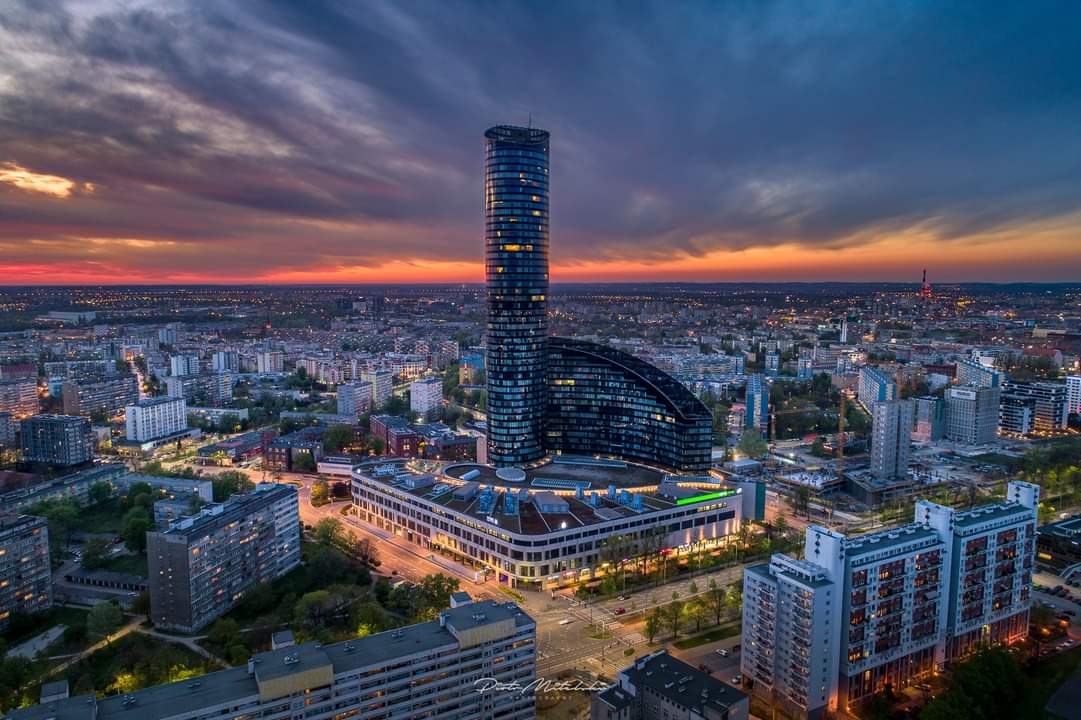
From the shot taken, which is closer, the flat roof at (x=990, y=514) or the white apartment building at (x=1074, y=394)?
the flat roof at (x=990, y=514)

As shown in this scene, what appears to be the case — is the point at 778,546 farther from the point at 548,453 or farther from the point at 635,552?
the point at 548,453

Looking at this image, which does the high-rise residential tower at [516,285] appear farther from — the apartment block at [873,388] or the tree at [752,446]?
the apartment block at [873,388]

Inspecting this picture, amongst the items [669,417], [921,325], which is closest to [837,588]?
[669,417]

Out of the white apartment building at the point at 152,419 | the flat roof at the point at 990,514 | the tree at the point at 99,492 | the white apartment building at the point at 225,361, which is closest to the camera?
the flat roof at the point at 990,514

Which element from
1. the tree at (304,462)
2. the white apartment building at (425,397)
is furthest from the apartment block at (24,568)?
the white apartment building at (425,397)

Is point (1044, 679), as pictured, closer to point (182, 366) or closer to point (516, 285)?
point (516, 285)

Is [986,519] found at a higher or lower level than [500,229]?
lower
